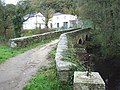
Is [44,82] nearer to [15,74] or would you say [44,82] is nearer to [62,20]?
[15,74]

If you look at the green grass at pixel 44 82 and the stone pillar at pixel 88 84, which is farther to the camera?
the green grass at pixel 44 82

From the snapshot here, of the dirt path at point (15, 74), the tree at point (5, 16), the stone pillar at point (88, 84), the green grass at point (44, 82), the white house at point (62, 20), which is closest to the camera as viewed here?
the stone pillar at point (88, 84)

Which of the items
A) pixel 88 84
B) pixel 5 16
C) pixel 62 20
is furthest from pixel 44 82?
pixel 62 20

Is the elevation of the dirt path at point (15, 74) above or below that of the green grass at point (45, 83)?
below

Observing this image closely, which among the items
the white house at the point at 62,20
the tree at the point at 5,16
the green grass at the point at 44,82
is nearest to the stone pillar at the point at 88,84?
the green grass at the point at 44,82

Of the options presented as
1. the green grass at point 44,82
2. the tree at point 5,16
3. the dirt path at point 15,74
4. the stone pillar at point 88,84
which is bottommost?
the dirt path at point 15,74

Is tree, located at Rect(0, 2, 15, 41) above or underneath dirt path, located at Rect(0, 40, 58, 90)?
above

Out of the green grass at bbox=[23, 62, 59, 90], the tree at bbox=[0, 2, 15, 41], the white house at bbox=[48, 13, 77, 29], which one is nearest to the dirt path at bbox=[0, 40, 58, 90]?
the green grass at bbox=[23, 62, 59, 90]

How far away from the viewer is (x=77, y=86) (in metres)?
5.03

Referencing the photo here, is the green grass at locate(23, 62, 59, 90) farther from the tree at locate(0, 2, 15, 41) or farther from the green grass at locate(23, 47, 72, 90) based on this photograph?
the tree at locate(0, 2, 15, 41)

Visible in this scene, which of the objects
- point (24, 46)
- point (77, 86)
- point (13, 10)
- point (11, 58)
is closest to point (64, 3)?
point (13, 10)

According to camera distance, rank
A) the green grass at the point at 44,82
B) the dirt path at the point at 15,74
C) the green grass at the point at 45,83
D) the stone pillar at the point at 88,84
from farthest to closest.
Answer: the dirt path at the point at 15,74, the green grass at the point at 44,82, the green grass at the point at 45,83, the stone pillar at the point at 88,84

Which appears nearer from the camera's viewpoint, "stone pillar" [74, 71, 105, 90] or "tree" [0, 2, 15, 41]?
"stone pillar" [74, 71, 105, 90]

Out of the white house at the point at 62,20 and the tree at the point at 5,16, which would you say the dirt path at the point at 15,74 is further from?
the white house at the point at 62,20
